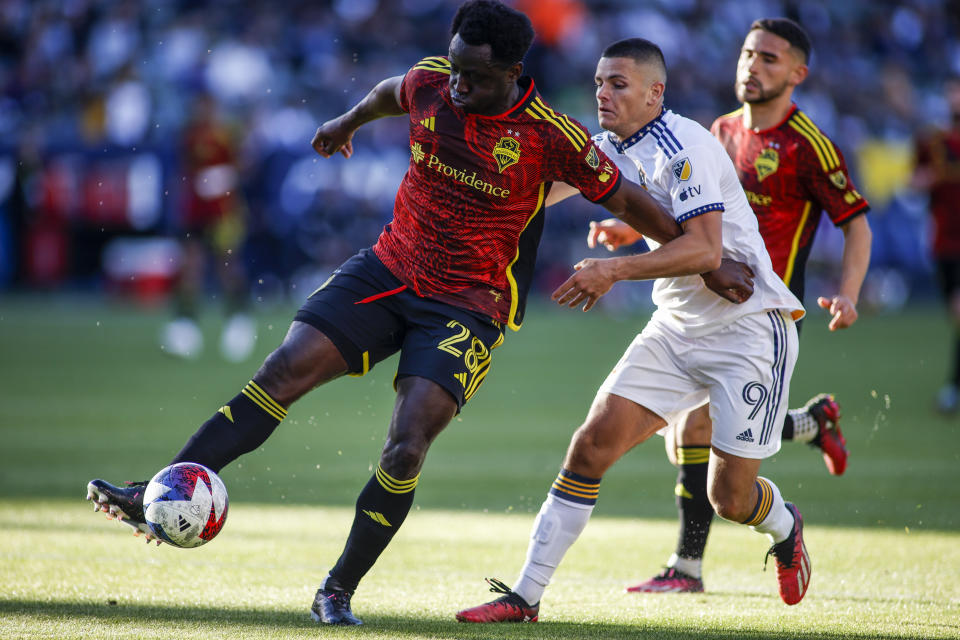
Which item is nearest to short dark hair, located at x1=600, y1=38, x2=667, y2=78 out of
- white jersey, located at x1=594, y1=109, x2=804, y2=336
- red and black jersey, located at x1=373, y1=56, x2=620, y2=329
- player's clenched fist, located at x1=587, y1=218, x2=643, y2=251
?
white jersey, located at x1=594, y1=109, x2=804, y2=336

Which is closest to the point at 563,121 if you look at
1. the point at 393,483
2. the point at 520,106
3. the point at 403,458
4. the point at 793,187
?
the point at 520,106

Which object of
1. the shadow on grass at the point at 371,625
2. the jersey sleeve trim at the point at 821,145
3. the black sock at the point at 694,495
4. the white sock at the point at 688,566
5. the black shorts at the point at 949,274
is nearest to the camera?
the shadow on grass at the point at 371,625

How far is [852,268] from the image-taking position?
5.62m

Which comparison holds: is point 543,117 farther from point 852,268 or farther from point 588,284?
point 852,268

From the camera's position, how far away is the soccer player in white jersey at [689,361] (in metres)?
4.71

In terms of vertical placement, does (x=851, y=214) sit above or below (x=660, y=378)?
above

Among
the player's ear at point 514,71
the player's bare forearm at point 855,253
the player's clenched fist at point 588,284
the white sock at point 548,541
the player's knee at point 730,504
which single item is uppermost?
the player's ear at point 514,71

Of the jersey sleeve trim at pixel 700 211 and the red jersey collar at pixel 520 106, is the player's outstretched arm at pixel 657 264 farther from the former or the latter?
the red jersey collar at pixel 520 106

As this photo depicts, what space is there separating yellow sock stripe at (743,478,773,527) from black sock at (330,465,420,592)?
1486 millimetres

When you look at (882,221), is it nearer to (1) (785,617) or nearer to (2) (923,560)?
(2) (923,560)

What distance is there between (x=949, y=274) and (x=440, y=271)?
886 centimetres

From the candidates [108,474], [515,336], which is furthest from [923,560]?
[515,336]

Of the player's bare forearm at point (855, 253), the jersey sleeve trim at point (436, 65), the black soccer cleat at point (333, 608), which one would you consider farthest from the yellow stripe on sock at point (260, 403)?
the player's bare forearm at point (855, 253)

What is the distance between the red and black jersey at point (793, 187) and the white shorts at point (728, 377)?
2.53ft
